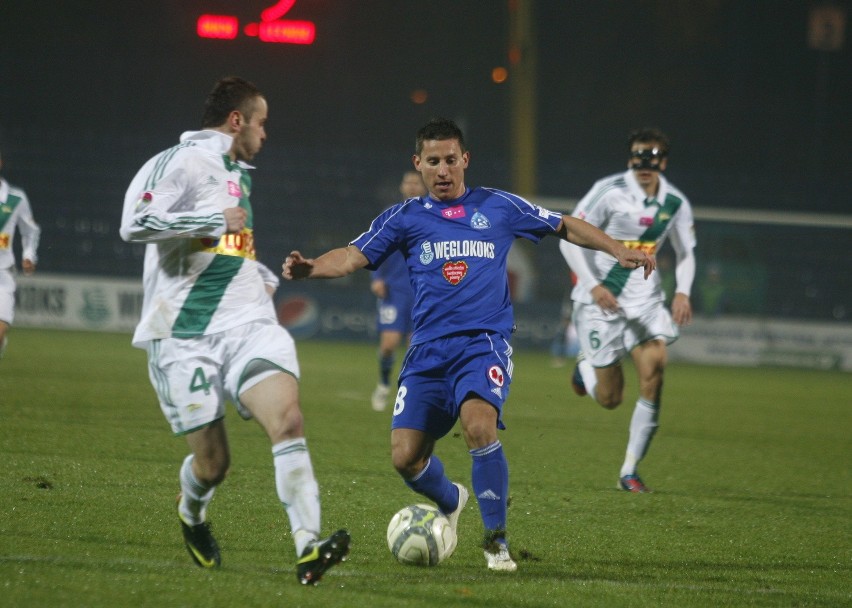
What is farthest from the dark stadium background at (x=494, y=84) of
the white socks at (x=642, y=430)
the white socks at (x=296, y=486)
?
the white socks at (x=296, y=486)

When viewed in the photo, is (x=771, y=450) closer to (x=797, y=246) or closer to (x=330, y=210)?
(x=797, y=246)

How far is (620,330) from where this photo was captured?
8258 millimetres

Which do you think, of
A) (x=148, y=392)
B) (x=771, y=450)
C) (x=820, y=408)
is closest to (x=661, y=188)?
(x=771, y=450)

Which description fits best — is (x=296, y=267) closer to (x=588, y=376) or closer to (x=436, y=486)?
(x=436, y=486)

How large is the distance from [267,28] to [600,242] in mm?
12878

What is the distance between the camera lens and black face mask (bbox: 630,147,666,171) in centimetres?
816

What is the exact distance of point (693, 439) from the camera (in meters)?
11.0

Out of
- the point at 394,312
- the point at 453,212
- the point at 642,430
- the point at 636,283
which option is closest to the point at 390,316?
the point at 394,312

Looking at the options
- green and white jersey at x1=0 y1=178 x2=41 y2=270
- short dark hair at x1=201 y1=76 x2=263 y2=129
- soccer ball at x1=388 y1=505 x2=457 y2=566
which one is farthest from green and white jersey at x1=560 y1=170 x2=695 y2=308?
green and white jersey at x1=0 y1=178 x2=41 y2=270

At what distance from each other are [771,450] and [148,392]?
19.9 ft

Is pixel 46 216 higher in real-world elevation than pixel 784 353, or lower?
higher

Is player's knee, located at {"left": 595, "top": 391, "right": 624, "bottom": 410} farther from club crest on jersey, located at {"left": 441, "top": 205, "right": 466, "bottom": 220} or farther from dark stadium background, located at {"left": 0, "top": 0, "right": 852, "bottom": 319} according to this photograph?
dark stadium background, located at {"left": 0, "top": 0, "right": 852, "bottom": 319}

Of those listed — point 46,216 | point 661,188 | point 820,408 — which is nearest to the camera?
point 661,188

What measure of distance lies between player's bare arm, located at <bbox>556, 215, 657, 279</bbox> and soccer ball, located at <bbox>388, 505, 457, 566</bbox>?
4.56 ft
